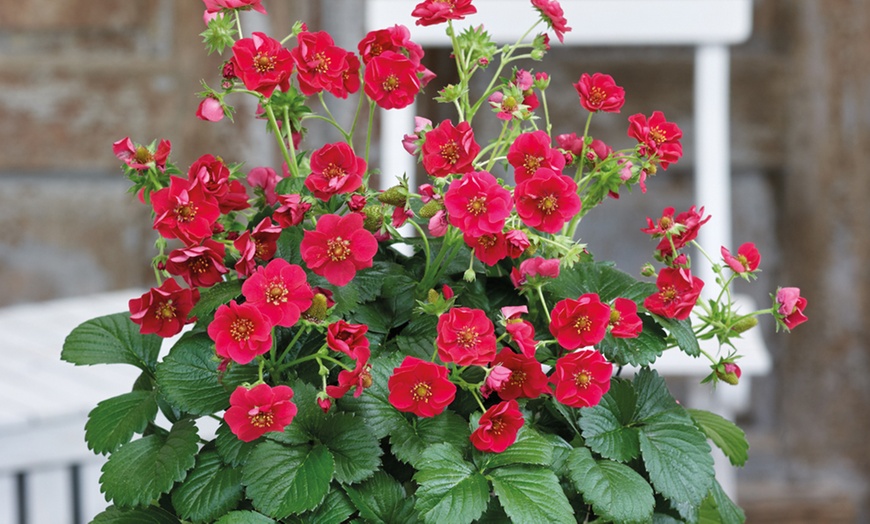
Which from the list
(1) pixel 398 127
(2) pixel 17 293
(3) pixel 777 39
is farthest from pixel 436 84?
(2) pixel 17 293

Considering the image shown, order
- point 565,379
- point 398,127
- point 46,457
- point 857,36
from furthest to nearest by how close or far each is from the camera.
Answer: point 857,36 < point 398,127 < point 46,457 < point 565,379

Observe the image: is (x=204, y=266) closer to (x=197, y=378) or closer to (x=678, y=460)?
(x=197, y=378)

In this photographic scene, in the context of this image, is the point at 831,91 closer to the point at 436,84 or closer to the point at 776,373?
the point at 776,373

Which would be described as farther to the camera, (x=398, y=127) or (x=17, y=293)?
(x=17, y=293)

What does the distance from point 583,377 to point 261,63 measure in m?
0.21

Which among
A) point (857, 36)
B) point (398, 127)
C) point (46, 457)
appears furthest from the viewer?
point (857, 36)

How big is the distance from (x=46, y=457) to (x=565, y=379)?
695 mm

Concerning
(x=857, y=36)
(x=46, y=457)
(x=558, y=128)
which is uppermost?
(x=857, y=36)

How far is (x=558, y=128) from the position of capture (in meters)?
1.93

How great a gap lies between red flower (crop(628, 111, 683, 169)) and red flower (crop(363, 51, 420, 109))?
0.36 ft

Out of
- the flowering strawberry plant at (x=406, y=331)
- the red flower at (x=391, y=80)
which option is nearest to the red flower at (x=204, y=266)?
the flowering strawberry plant at (x=406, y=331)

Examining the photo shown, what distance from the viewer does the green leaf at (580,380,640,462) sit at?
1.61 ft

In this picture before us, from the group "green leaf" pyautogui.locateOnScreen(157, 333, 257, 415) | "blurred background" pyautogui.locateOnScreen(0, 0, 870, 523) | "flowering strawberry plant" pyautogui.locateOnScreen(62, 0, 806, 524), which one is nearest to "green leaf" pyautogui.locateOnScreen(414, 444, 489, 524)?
"flowering strawberry plant" pyautogui.locateOnScreen(62, 0, 806, 524)

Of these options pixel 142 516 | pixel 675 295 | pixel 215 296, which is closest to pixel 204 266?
pixel 215 296
